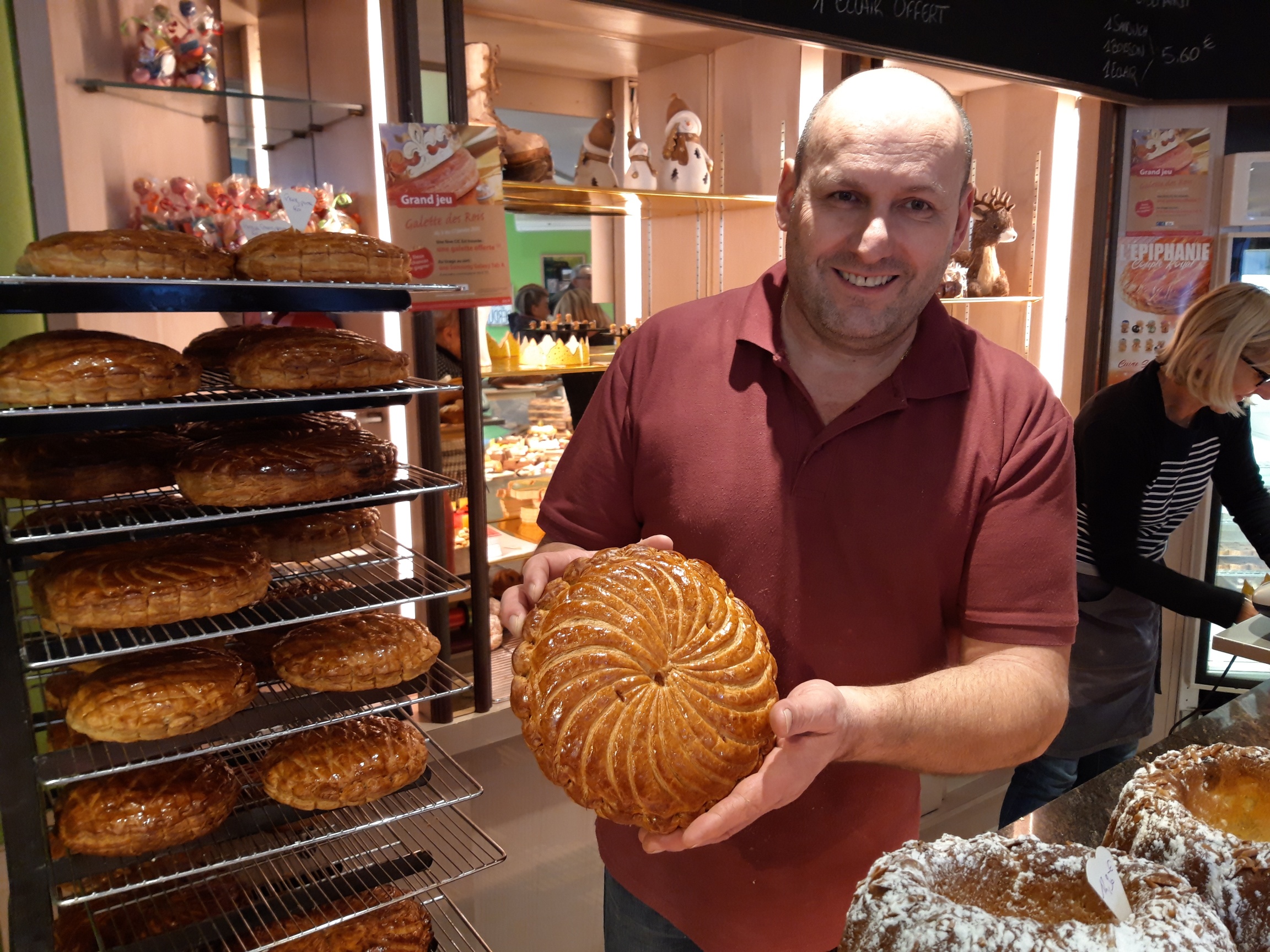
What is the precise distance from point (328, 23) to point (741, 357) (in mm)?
1535

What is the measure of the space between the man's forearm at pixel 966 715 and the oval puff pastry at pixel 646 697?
0.45ft

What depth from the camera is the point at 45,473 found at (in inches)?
64.1

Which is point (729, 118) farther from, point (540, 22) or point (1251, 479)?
point (1251, 479)

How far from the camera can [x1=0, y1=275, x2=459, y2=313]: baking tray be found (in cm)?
139

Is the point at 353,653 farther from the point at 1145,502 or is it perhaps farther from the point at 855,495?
the point at 1145,502

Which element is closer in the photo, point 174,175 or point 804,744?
point 804,744

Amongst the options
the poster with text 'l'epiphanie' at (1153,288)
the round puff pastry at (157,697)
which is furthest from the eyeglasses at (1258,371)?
the round puff pastry at (157,697)

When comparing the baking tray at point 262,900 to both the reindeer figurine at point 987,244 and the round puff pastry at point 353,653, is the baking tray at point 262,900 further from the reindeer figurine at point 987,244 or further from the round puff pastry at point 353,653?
the reindeer figurine at point 987,244

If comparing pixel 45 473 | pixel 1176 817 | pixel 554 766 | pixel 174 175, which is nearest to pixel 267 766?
pixel 45 473

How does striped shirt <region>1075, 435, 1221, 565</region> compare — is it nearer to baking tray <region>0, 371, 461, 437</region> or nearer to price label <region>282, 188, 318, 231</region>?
baking tray <region>0, 371, 461, 437</region>

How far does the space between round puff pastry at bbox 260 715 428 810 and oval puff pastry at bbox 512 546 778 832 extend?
728mm

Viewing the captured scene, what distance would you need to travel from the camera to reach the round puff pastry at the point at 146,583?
1532mm

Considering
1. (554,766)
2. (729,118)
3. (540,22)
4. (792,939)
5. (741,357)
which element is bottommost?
(792,939)

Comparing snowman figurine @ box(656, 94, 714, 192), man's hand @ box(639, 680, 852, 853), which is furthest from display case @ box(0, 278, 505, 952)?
snowman figurine @ box(656, 94, 714, 192)
